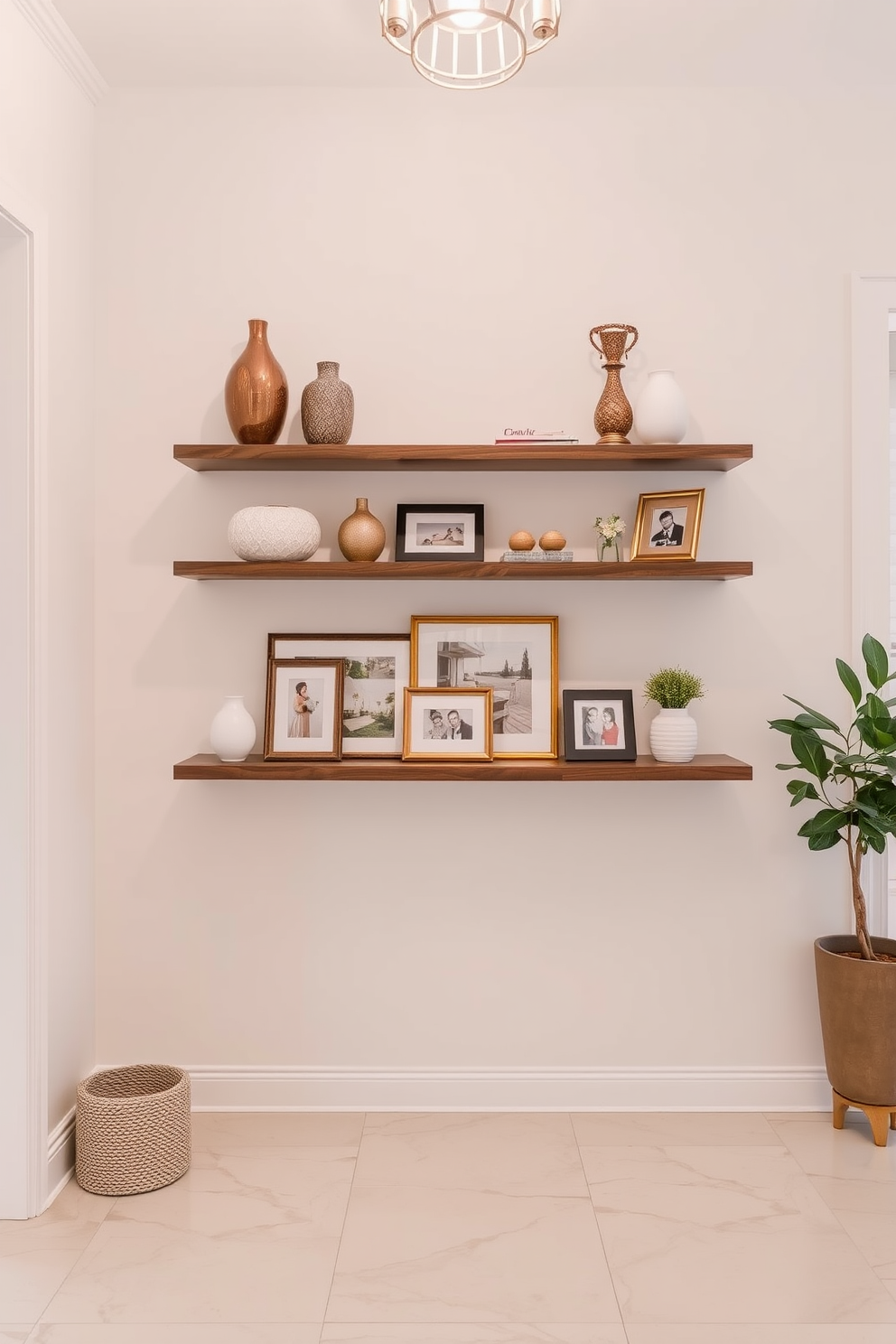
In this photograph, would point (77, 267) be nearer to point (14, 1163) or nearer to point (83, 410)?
point (83, 410)

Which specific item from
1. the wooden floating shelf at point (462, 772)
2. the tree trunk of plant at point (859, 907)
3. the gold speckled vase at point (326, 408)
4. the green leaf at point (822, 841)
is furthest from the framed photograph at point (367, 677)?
the tree trunk of plant at point (859, 907)

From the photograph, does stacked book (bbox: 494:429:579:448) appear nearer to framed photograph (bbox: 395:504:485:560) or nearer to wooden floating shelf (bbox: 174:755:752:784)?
framed photograph (bbox: 395:504:485:560)

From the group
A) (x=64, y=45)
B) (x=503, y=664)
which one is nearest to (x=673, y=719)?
(x=503, y=664)

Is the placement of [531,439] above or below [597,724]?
above

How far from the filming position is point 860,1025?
8.22 feet

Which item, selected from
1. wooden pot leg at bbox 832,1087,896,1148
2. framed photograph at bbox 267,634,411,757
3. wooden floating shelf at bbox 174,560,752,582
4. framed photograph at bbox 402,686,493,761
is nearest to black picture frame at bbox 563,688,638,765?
framed photograph at bbox 402,686,493,761

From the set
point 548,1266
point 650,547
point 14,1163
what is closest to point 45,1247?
point 14,1163

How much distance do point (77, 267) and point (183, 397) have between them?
40cm

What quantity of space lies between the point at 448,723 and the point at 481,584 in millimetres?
384

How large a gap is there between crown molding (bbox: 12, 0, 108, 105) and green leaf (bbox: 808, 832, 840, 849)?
8.61ft

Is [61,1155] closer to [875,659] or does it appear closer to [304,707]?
[304,707]

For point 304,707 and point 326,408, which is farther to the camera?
point 304,707

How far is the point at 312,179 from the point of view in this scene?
8.96ft

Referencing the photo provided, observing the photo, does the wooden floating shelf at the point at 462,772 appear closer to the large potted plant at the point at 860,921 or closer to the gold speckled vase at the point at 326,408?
the large potted plant at the point at 860,921
